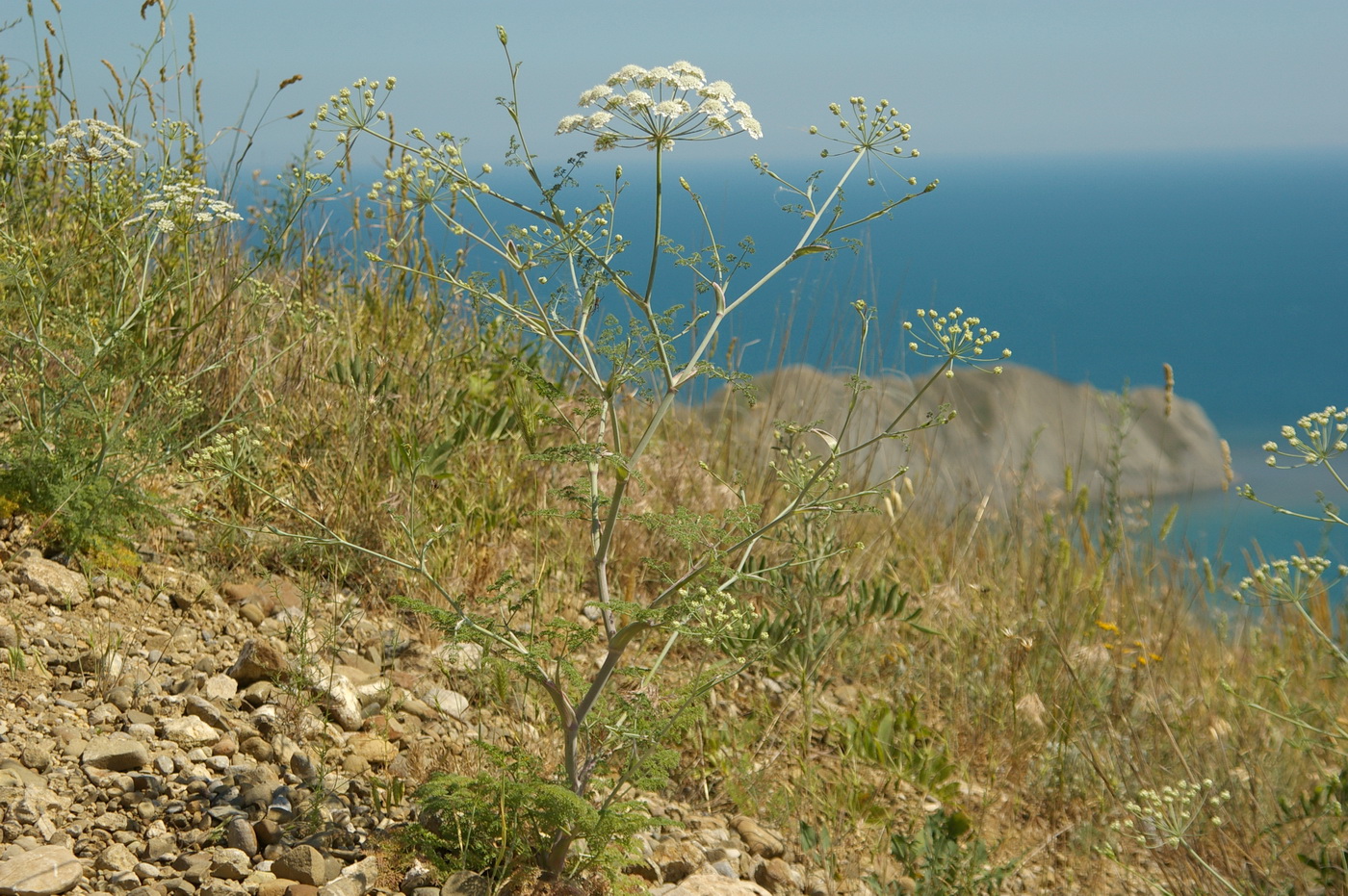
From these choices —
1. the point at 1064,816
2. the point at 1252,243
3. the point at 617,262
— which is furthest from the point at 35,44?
the point at 1252,243

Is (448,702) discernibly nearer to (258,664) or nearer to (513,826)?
(258,664)

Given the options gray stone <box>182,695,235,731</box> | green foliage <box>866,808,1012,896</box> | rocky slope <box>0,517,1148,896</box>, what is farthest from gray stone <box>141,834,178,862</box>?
green foliage <box>866,808,1012,896</box>

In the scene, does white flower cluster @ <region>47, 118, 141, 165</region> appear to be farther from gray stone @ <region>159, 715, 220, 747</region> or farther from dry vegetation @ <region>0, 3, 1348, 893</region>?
gray stone @ <region>159, 715, 220, 747</region>

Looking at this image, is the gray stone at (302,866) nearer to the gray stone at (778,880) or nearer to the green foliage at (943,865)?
the gray stone at (778,880)

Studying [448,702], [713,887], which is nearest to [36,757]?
[448,702]

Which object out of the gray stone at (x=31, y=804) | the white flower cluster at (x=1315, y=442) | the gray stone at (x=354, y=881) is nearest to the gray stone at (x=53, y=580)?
the gray stone at (x=31, y=804)

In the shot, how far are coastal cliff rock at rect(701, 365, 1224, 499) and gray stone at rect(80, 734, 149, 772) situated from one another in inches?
65.1

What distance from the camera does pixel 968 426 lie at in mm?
6363

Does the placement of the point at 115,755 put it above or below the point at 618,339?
below

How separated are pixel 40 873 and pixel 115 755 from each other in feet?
1.33

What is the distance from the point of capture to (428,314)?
4.48m

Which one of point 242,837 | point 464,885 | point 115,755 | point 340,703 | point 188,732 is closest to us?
point 464,885

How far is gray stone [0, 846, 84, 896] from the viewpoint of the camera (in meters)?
1.62

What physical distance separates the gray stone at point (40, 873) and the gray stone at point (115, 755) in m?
0.31
